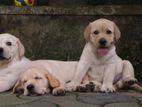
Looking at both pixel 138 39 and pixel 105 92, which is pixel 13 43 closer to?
pixel 105 92

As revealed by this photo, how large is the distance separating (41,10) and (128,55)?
1.38m

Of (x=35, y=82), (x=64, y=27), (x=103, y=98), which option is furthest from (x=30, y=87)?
(x=64, y=27)

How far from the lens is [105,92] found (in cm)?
483

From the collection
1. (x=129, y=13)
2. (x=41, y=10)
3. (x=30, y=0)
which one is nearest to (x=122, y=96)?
(x=129, y=13)

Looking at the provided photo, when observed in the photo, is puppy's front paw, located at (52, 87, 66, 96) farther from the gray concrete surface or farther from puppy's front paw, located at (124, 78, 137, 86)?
puppy's front paw, located at (124, 78, 137, 86)

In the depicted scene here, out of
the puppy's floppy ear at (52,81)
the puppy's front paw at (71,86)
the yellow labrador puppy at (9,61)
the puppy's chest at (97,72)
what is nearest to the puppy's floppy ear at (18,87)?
the yellow labrador puppy at (9,61)

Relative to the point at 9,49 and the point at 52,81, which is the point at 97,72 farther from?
the point at 9,49

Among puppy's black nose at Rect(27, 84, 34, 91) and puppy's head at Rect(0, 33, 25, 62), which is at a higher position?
puppy's head at Rect(0, 33, 25, 62)

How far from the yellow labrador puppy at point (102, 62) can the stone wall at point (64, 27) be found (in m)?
0.72

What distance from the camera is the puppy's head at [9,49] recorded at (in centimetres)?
491

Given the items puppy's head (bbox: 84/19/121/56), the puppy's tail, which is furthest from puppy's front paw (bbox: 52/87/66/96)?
the puppy's tail

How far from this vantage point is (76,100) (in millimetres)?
4441

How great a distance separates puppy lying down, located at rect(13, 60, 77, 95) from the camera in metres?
4.66

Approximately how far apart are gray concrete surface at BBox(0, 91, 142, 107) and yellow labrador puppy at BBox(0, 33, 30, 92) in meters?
0.23
